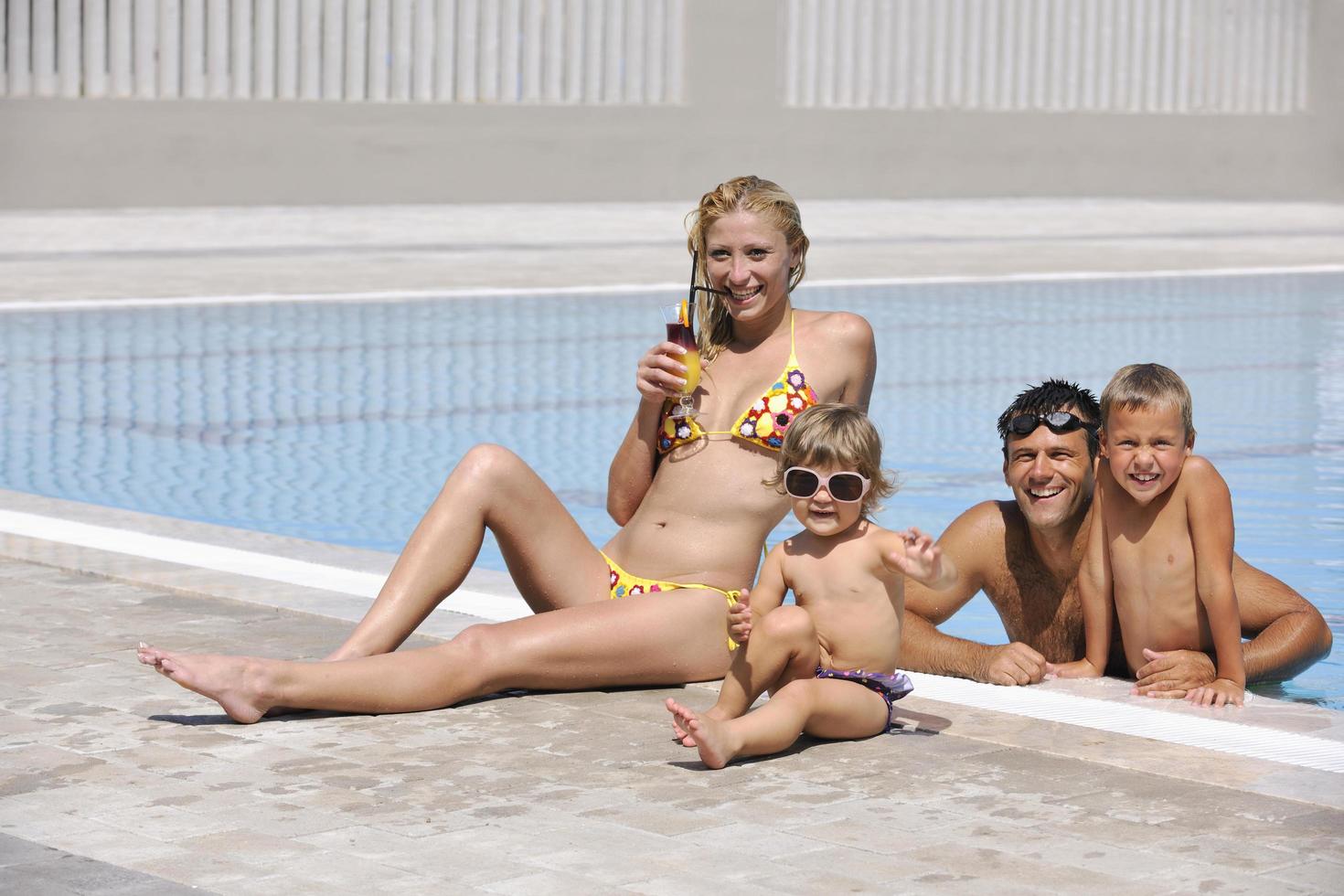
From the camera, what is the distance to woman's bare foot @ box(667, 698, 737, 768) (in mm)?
3902

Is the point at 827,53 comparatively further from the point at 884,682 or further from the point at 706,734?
the point at 706,734

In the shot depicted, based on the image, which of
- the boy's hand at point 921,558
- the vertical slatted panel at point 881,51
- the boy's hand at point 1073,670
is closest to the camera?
the boy's hand at point 921,558

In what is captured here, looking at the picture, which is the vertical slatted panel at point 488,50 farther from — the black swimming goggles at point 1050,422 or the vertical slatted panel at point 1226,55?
the black swimming goggles at point 1050,422

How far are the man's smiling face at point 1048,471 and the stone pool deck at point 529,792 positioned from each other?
0.48m

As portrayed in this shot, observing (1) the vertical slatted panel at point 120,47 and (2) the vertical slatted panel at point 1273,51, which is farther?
(2) the vertical slatted panel at point 1273,51

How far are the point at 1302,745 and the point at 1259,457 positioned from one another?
6163mm

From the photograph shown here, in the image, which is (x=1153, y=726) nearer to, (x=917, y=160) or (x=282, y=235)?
(x=282, y=235)

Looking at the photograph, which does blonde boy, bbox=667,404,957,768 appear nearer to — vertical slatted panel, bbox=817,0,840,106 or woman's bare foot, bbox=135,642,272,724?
woman's bare foot, bbox=135,642,272,724

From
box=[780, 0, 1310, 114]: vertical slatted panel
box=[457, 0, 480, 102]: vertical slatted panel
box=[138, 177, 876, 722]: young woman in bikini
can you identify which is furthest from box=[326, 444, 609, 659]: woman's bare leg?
box=[780, 0, 1310, 114]: vertical slatted panel

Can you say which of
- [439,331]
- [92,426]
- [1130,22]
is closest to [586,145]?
[1130,22]

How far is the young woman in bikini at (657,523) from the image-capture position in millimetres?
4578

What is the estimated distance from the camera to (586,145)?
25297mm

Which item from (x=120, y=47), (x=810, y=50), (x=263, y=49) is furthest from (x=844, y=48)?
(x=120, y=47)

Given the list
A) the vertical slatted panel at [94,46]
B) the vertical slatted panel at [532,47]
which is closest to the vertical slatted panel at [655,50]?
the vertical slatted panel at [532,47]
